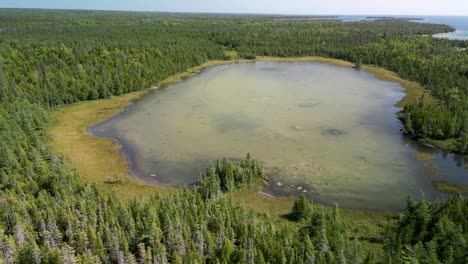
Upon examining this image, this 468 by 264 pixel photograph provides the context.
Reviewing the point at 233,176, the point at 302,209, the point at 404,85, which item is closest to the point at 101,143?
the point at 233,176

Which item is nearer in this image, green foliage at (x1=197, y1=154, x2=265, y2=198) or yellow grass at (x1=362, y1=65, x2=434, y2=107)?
green foliage at (x1=197, y1=154, x2=265, y2=198)

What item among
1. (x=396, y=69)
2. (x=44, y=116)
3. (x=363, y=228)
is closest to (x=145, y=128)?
(x=44, y=116)

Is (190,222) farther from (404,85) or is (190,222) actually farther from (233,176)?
(404,85)

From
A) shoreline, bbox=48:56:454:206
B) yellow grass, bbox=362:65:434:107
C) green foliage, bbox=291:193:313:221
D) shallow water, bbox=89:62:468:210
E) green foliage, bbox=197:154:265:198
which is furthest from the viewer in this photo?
yellow grass, bbox=362:65:434:107

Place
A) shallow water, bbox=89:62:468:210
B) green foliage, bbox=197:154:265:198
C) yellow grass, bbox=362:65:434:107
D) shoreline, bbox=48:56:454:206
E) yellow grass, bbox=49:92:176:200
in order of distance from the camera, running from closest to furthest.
A: green foliage, bbox=197:154:265:198, yellow grass, bbox=49:92:176:200, shoreline, bbox=48:56:454:206, shallow water, bbox=89:62:468:210, yellow grass, bbox=362:65:434:107

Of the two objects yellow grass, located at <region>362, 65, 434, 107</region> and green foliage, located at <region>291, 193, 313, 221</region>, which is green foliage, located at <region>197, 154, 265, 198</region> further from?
yellow grass, located at <region>362, 65, 434, 107</region>

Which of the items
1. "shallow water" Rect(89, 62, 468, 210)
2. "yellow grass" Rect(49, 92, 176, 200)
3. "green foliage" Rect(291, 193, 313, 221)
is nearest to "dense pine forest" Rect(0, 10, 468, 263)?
"green foliage" Rect(291, 193, 313, 221)

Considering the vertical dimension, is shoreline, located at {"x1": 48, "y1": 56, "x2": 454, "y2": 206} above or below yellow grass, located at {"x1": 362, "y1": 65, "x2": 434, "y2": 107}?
below

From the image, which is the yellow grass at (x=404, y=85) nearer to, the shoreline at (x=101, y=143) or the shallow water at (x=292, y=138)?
the shoreline at (x=101, y=143)

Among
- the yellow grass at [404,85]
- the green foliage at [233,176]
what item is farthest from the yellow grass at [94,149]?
the yellow grass at [404,85]
